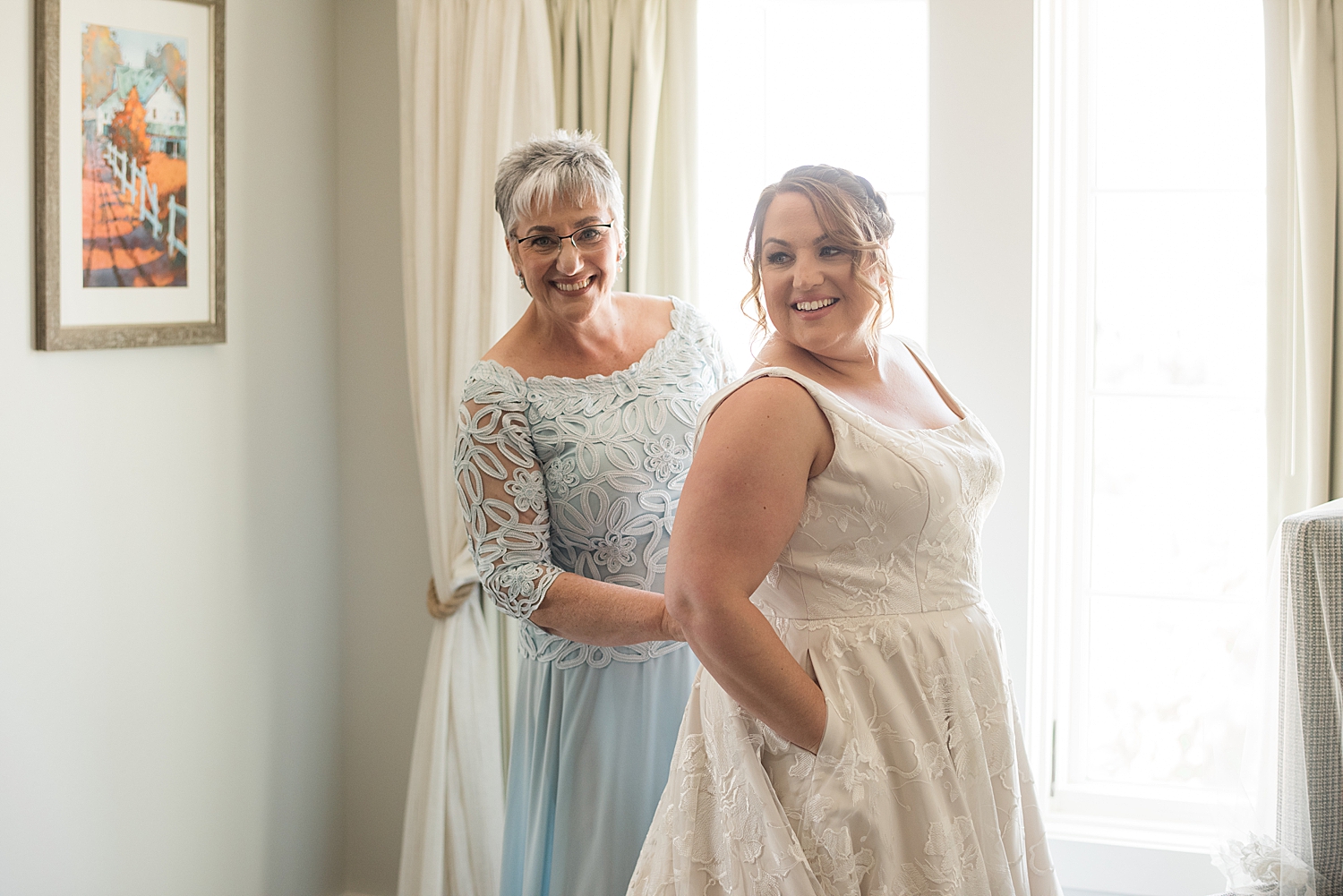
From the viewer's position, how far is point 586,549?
174 centimetres

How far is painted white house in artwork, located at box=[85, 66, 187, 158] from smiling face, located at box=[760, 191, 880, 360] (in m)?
1.43

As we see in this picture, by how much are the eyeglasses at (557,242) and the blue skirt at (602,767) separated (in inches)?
26.3

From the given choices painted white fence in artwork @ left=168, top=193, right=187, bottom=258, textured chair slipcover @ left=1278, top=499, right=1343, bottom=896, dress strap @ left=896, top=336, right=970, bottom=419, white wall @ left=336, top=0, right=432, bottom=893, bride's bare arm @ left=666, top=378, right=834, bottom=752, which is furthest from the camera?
white wall @ left=336, top=0, right=432, bottom=893

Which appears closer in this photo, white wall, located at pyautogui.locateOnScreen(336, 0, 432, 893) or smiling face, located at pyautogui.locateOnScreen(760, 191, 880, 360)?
smiling face, located at pyautogui.locateOnScreen(760, 191, 880, 360)

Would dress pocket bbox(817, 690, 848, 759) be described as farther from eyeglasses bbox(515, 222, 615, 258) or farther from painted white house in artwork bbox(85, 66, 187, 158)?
painted white house in artwork bbox(85, 66, 187, 158)

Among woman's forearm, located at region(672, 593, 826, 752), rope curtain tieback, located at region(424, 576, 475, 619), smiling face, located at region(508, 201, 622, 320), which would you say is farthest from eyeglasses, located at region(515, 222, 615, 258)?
rope curtain tieback, located at region(424, 576, 475, 619)

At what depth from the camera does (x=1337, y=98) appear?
2033mm

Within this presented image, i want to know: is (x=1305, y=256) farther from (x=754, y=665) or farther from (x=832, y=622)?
(x=754, y=665)

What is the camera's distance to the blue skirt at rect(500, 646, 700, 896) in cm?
175

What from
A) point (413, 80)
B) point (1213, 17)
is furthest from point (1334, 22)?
point (413, 80)

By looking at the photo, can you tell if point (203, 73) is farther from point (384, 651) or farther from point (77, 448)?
point (384, 651)

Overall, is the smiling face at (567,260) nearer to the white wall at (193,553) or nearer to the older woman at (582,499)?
the older woman at (582,499)

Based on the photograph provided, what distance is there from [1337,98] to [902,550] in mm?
1421
